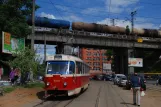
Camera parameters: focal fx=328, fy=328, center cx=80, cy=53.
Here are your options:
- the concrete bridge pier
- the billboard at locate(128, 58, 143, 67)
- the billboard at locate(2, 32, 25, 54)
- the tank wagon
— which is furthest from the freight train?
the billboard at locate(2, 32, 25, 54)

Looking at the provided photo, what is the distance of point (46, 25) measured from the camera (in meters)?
65.9

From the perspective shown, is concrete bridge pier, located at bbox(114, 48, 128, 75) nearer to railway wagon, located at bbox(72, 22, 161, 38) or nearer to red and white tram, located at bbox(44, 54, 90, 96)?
railway wagon, located at bbox(72, 22, 161, 38)

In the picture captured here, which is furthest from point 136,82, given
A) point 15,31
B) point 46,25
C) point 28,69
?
point 46,25

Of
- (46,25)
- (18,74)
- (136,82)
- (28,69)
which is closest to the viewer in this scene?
(136,82)

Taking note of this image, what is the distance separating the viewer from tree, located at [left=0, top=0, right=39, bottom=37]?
36.9 metres

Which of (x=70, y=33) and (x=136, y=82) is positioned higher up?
(x=70, y=33)

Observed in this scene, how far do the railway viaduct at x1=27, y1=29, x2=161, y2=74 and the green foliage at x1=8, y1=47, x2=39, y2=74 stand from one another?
33782 millimetres

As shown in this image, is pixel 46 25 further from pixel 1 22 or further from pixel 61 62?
pixel 61 62

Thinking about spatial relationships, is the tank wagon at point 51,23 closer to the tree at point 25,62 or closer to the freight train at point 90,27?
the freight train at point 90,27

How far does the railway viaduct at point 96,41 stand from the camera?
68.1 metres

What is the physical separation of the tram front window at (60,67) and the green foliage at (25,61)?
6.39 metres

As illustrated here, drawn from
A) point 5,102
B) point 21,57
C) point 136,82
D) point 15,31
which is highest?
point 15,31

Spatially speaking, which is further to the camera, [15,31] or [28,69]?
[15,31]

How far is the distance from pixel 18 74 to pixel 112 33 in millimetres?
49476
